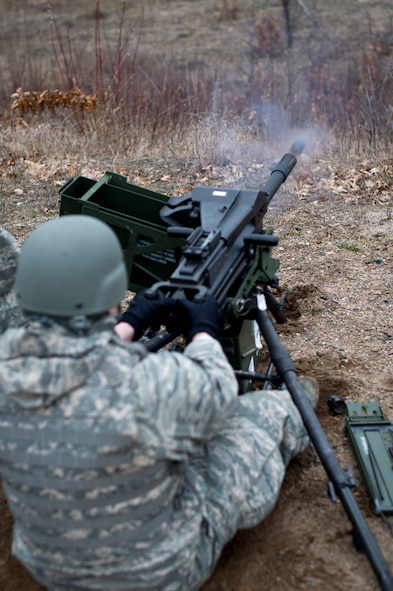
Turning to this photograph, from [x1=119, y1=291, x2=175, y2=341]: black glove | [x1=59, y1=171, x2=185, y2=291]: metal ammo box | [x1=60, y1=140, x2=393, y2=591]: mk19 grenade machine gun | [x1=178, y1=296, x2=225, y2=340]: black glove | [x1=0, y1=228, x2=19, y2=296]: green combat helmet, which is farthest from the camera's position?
[x1=59, y1=171, x2=185, y2=291]: metal ammo box

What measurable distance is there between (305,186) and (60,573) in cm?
498

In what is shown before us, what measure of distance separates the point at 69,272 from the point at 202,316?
0.65 m

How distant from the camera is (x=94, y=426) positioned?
1971mm

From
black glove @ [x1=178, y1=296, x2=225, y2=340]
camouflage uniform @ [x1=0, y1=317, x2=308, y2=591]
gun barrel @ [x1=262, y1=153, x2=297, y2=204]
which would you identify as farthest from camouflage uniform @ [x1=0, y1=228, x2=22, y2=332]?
gun barrel @ [x1=262, y1=153, x2=297, y2=204]

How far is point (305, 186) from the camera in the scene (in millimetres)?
6582

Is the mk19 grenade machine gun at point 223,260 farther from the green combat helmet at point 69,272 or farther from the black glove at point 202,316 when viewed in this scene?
the green combat helmet at point 69,272

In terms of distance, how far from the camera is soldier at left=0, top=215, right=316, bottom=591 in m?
1.99

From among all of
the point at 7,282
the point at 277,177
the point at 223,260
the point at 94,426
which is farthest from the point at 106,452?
the point at 277,177

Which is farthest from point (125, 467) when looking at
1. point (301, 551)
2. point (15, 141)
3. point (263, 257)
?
point (15, 141)

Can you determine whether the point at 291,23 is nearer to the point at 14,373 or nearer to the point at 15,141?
the point at 15,141

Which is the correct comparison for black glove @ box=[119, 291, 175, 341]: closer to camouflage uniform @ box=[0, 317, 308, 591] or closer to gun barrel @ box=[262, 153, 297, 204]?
camouflage uniform @ box=[0, 317, 308, 591]

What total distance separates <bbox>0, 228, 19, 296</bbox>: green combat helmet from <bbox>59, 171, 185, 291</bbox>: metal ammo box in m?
0.63

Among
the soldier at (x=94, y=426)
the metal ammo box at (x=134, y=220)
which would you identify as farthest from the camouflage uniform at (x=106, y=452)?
the metal ammo box at (x=134, y=220)

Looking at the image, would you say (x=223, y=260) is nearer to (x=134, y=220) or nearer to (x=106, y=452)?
(x=134, y=220)
